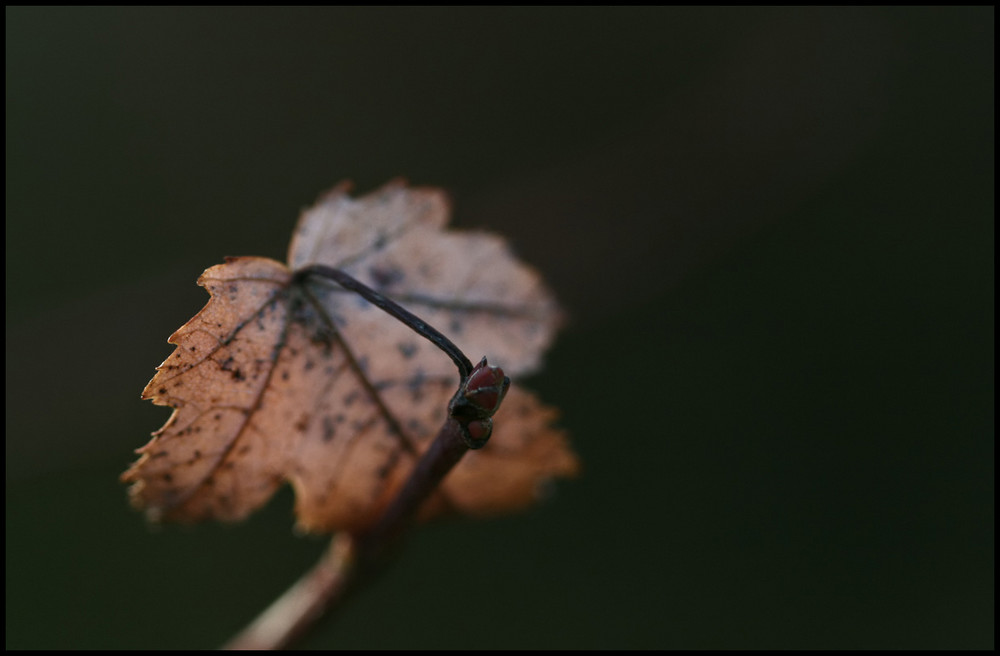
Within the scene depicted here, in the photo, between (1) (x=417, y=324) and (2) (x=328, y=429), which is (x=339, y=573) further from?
(1) (x=417, y=324)

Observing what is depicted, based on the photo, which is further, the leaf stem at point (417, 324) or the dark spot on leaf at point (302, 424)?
the dark spot on leaf at point (302, 424)

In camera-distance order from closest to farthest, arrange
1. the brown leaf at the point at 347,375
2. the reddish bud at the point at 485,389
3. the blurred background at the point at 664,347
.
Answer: the reddish bud at the point at 485,389, the brown leaf at the point at 347,375, the blurred background at the point at 664,347

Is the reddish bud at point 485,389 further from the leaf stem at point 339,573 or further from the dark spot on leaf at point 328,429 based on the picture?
the dark spot on leaf at point 328,429

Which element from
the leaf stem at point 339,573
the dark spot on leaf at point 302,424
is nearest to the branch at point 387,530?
the leaf stem at point 339,573

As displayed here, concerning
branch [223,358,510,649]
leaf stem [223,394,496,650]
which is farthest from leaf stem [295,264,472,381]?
leaf stem [223,394,496,650]

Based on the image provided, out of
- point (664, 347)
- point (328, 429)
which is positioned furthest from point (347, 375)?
point (664, 347)

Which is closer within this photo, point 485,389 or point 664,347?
→ point 485,389
